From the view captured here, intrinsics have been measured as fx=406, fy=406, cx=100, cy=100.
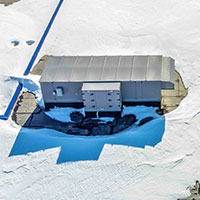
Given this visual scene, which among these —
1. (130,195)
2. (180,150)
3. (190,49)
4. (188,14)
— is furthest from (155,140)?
(188,14)

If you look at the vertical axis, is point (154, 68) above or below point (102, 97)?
above

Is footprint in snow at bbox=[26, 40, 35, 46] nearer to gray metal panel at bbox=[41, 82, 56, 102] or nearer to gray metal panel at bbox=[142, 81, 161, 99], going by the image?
gray metal panel at bbox=[41, 82, 56, 102]

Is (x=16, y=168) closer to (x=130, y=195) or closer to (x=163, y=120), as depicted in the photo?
(x=130, y=195)

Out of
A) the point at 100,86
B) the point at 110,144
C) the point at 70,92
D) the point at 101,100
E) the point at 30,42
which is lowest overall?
the point at 110,144

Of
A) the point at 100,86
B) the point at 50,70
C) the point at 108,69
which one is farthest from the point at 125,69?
the point at 50,70

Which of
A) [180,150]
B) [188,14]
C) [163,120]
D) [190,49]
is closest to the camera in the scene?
[180,150]

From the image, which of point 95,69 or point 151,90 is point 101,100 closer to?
point 95,69
